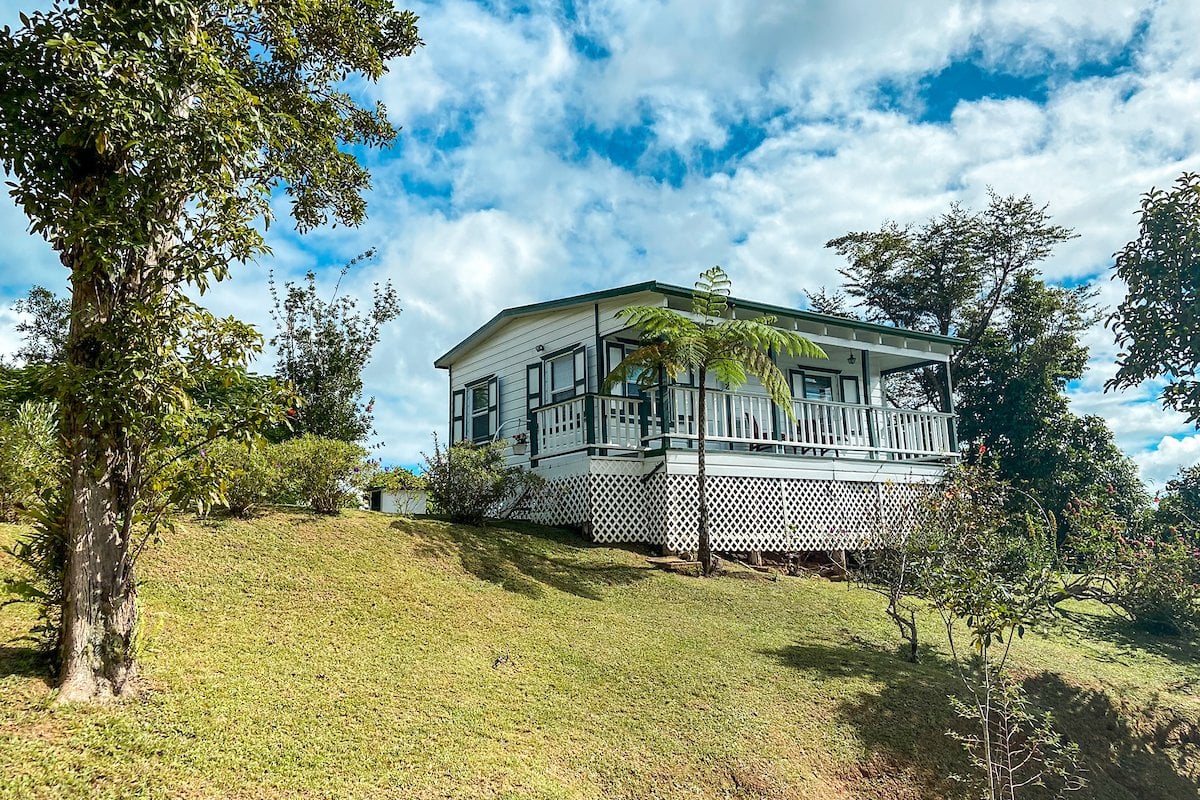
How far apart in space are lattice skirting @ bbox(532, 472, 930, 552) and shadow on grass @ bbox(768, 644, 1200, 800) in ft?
13.6

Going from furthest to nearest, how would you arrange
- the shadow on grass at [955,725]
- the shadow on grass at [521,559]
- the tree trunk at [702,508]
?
the tree trunk at [702,508] → the shadow on grass at [521,559] → the shadow on grass at [955,725]

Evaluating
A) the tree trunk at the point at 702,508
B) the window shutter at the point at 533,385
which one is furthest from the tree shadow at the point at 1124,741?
the window shutter at the point at 533,385

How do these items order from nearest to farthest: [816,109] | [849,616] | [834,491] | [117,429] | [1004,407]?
1. [117,429]
2. [849,616]
3. [816,109]
4. [834,491]
5. [1004,407]

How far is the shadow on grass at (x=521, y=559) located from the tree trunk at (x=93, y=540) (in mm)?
4897

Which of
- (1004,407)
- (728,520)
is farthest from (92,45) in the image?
(1004,407)

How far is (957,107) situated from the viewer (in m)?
12.3

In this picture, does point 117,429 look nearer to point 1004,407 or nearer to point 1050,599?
point 1050,599

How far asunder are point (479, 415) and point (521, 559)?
8.99 m

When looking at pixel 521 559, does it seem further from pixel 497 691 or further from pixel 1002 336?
pixel 1002 336

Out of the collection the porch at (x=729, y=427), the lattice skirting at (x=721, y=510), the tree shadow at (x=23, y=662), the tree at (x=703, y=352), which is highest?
the tree at (x=703, y=352)

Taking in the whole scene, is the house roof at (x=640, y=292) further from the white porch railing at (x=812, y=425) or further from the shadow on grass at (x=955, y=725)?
the shadow on grass at (x=955, y=725)

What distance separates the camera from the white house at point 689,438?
542 inches

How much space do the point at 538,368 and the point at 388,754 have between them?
1242cm

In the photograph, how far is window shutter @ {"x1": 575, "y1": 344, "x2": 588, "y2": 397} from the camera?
1580 cm
